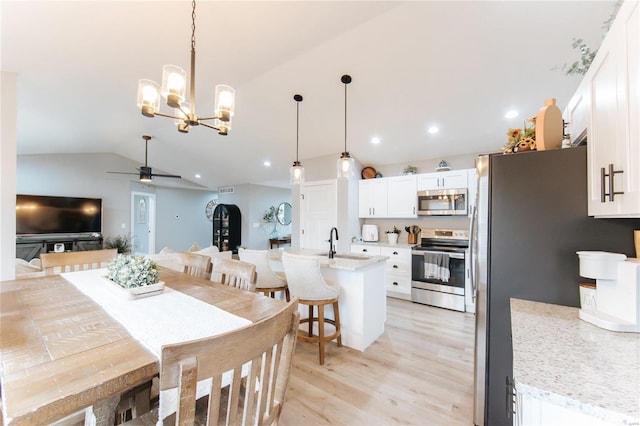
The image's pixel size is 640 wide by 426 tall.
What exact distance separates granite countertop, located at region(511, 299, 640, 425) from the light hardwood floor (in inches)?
43.6

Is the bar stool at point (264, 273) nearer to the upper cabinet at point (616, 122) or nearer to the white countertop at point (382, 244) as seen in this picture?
the white countertop at point (382, 244)

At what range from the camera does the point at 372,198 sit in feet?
15.6

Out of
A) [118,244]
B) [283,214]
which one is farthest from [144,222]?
[283,214]

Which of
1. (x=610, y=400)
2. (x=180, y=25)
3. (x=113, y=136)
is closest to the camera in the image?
(x=610, y=400)

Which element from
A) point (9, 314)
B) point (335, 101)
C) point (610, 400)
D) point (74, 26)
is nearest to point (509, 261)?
point (610, 400)

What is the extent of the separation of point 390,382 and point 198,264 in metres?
1.89

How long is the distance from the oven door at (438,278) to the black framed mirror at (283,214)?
575 centimetres

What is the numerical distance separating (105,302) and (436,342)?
2.91 m

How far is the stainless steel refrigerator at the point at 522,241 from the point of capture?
1.30m

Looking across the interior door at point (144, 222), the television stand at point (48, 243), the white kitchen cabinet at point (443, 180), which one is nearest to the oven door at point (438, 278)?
the white kitchen cabinet at point (443, 180)

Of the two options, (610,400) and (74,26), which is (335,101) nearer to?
(74,26)

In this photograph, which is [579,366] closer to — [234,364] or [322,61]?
[234,364]

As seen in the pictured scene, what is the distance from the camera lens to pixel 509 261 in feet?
4.73

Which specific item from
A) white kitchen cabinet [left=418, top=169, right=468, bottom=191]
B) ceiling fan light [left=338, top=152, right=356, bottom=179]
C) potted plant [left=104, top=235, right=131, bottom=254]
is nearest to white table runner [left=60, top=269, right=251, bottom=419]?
ceiling fan light [left=338, top=152, right=356, bottom=179]
